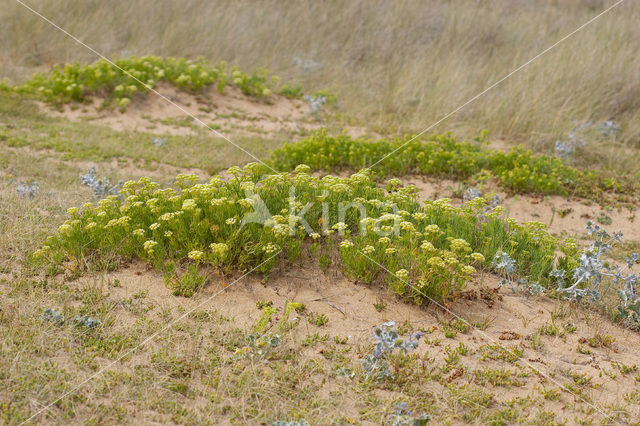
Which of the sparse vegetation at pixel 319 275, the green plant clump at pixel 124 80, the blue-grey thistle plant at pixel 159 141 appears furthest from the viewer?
the green plant clump at pixel 124 80

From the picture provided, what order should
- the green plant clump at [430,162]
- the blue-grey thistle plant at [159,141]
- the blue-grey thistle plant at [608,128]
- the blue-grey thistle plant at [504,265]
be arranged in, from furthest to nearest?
the blue-grey thistle plant at [608,128], the blue-grey thistle plant at [159,141], the green plant clump at [430,162], the blue-grey thistle plant at [504,265]

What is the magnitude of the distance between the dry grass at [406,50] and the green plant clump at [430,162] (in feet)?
4.12

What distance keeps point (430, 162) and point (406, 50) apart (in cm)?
503

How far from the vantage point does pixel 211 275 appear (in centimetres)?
469

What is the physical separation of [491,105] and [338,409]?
288 inches

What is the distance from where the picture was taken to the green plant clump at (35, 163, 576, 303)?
4512 millimetres

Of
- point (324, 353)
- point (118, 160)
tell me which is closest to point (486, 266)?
point (324, 353)

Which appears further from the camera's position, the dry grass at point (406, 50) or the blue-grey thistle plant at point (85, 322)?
the dry grass at point (406, 50)

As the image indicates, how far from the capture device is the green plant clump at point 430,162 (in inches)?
297

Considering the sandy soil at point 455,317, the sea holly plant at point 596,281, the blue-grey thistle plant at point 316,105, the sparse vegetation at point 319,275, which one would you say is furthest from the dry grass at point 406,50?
the sandy soil at point 455,317

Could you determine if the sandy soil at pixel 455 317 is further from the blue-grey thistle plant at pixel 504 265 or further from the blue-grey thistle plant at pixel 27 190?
the blue-grey thistle plant at pixel 27 190

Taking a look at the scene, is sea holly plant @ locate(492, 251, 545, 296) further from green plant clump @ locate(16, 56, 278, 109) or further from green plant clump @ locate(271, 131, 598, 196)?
green plant clump @ locate(16, 56, 278, 109)

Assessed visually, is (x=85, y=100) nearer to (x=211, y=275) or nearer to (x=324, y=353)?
(x=211, y=275)

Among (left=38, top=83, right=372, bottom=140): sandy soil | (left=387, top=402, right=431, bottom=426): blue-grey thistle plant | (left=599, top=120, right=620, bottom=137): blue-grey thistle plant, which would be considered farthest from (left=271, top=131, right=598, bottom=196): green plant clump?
(left=387, top=402, right=431, bottom=426): blue-grey thistle plant
